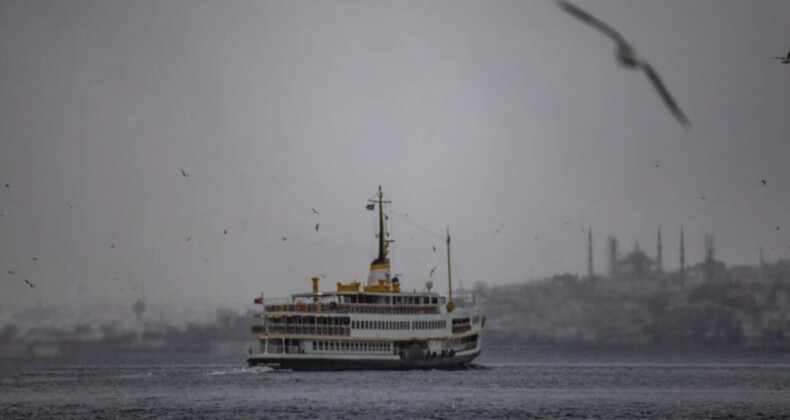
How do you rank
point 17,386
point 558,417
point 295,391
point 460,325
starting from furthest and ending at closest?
point 460,325
point 17,386
point 295,391
point 558,417

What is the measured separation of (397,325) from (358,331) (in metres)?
3.71

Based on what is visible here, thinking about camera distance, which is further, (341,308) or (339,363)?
(341,308)

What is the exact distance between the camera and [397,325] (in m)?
108

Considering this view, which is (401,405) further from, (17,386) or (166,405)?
(17,386)

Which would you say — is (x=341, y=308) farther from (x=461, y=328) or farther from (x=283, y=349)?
(x=461, y=328)

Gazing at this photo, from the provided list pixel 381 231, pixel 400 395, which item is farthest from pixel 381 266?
pixel 400 395

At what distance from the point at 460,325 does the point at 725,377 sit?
2265cm

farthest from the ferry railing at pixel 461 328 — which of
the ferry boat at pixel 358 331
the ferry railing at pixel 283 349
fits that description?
the ferry railing at pixel 283 349

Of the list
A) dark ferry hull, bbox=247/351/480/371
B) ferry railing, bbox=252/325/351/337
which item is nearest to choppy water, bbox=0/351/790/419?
dark ferry hull, bbox=247/351/480/371

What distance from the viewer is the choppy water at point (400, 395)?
6650 centimetres

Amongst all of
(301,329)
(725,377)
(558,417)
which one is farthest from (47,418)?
(725,377)

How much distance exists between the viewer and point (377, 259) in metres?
118

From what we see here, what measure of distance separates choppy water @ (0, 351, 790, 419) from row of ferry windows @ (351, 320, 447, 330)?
4.02 metres

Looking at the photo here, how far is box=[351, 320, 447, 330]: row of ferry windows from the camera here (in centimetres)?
10619
